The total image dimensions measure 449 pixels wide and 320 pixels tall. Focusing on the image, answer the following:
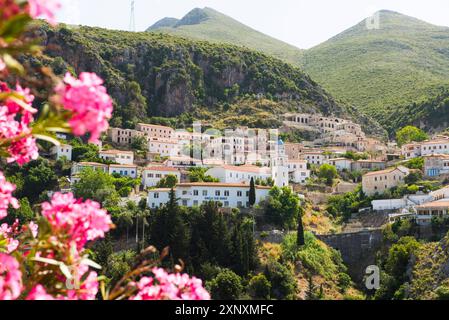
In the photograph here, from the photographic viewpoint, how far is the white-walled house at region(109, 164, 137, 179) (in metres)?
64.9

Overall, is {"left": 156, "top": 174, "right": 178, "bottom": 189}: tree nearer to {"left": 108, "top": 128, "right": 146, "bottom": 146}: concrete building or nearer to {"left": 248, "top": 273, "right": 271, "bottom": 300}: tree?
{"left": 248, "top": 273, "right": 271, "bottom": 300}: tree

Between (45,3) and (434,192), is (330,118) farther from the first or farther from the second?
(45,3)

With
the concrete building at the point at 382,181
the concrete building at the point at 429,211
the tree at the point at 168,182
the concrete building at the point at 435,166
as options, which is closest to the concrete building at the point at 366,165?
the concrete building at the point at 435,166

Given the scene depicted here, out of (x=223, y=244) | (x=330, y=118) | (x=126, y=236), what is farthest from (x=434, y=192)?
(x=330, y=118)

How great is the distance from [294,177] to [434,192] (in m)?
16.8

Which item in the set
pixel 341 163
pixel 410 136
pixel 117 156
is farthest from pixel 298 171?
pixel 410 136

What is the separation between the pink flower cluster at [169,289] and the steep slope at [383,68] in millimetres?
122291

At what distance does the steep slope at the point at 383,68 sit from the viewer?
13362 cm

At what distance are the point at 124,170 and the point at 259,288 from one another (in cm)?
→ 2810

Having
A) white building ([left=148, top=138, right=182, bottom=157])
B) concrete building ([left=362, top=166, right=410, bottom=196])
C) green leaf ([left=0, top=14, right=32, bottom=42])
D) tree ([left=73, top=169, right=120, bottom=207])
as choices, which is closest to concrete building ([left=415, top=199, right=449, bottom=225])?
concrete building ([left=362, top=166, right=410, bottom=196])

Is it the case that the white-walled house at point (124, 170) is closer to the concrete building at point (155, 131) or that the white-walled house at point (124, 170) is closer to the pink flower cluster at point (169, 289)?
the concrete building at point (155, 131)

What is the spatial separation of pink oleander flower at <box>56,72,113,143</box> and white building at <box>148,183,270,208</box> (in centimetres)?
5075

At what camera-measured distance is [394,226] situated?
1999 inches

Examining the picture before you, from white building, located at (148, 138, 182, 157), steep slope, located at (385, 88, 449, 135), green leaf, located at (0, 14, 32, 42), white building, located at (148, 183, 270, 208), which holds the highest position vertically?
steep slope, located at (385, 88, 449, 135)
